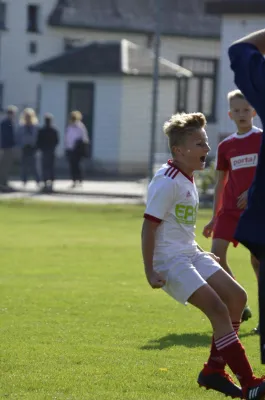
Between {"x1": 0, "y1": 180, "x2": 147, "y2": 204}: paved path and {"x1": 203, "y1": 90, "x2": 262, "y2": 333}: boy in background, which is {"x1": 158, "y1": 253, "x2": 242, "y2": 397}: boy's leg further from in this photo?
{"x1": 0, "y1": 180, "x2": 147, "y2": 204}: paved path

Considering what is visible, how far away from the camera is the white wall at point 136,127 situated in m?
41.9

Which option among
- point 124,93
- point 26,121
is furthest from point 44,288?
point 124,93

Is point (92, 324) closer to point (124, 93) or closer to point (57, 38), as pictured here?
point (124, 93)

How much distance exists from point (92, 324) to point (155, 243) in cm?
319

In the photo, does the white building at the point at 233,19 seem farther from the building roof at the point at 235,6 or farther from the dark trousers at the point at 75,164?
the dark trousers at the point at 75,164

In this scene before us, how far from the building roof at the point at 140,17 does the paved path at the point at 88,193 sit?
14.3 metres

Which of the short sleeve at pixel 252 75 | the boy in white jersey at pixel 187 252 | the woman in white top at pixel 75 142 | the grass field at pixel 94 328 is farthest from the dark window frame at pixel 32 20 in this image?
the short sleeve at pixel 252 75

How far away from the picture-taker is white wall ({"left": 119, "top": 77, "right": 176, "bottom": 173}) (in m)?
41.9

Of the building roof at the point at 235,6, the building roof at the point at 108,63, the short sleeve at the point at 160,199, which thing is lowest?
the building roof at the point at 108,63

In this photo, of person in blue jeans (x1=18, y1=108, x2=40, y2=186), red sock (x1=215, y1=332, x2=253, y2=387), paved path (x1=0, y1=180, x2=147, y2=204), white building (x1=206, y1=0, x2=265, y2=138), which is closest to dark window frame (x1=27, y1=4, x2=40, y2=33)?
paved path (x1=0, y1=180, x2=147, y2=204)

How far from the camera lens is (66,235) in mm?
21031

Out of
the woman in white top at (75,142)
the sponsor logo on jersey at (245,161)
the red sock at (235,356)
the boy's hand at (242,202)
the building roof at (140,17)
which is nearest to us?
the red sock at (235,356)

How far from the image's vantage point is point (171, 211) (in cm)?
786

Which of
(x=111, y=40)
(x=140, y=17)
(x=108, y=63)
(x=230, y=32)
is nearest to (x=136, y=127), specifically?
(x=108, y=63)
